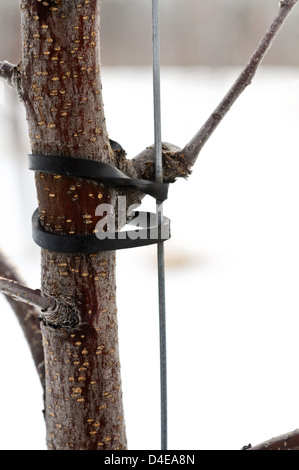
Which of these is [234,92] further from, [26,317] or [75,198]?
[26,317]

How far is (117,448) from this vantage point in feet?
1.16

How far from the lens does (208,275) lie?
3.62 feet

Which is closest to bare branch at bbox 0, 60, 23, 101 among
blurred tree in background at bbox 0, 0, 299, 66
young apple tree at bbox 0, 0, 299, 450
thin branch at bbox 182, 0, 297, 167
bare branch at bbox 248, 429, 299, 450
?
young apple tree at bbox 0, 0, 299, 450

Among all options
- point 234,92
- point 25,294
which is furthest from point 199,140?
point 25,294

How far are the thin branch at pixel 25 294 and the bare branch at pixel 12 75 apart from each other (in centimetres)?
10

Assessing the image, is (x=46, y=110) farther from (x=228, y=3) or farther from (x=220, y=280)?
(x=228, y=3)

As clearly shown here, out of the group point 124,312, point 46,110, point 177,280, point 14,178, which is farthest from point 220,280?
point 46,110

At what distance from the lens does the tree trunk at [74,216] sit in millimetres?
305

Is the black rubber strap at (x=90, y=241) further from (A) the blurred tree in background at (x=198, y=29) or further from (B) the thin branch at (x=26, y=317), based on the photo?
(A) the blurred tree in background at (x=198, y=29)

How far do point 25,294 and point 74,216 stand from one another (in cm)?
5

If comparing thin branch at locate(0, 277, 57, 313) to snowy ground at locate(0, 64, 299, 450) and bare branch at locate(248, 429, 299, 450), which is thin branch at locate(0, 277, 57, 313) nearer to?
bare branch at locate(248, 429, 299, 450)

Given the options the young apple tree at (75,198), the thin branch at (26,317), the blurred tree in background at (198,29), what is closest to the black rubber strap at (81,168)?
the young apple tree at (75,198)
